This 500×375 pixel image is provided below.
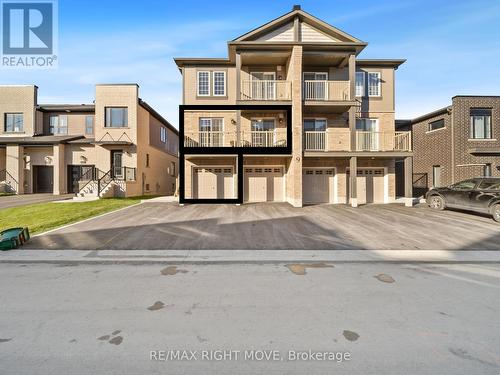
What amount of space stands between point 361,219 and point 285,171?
7.22 m

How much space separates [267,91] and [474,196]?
478 inches

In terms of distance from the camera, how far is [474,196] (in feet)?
37.8

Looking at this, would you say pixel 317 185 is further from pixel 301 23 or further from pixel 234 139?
pixel 301 23

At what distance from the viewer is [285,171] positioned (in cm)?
1731

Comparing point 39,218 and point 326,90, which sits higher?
point 326,90

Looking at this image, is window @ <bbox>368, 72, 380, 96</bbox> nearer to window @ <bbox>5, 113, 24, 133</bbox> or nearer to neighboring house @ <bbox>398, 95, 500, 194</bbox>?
neighboring house @ <bbox>398, 95, 500, 194</bbox>

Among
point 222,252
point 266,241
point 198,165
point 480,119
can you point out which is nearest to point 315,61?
point 198,165

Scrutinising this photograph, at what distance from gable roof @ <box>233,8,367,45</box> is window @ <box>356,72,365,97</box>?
8.11 ft

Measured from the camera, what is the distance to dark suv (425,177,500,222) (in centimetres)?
1067

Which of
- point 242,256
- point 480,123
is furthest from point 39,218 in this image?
point 480,123

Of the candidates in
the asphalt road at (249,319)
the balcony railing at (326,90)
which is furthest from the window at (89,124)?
the asphalt road at (249,319)

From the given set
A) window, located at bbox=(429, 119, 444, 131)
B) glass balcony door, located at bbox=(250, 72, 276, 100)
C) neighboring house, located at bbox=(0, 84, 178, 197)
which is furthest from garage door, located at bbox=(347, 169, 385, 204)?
neighboring house, located at bbox=(0, 84, 178, 197)

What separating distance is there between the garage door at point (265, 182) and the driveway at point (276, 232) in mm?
5417

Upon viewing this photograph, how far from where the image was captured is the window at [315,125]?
16875mm
